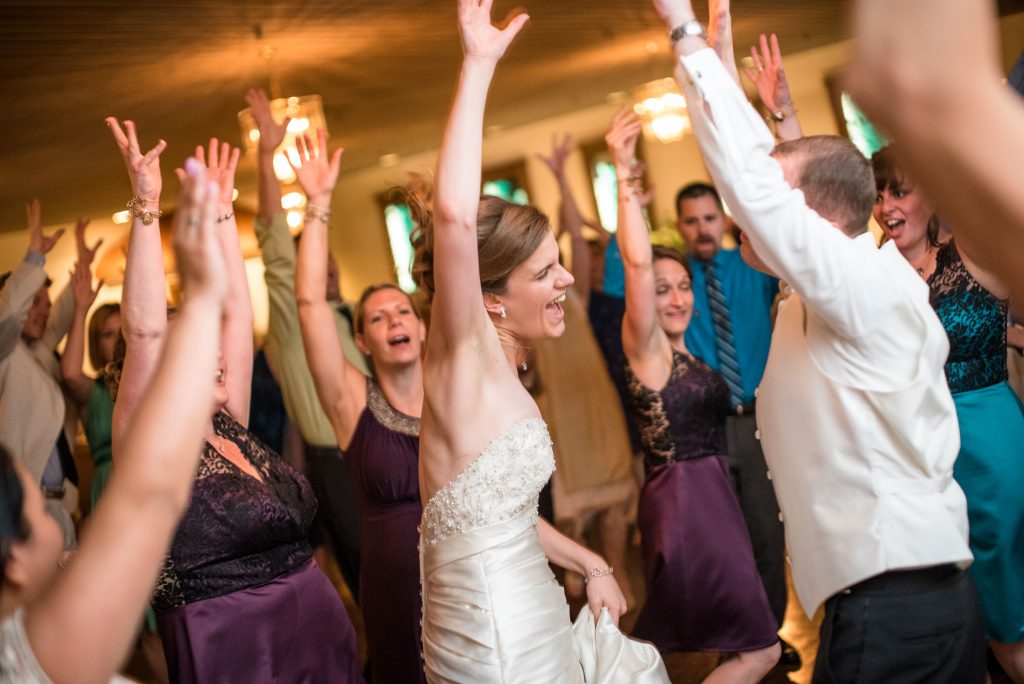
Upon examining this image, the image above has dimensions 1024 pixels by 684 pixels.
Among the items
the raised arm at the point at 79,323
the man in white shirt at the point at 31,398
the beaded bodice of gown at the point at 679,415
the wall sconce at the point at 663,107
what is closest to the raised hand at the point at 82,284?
the raised arm at the point at 79,323

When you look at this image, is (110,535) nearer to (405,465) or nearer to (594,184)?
(405,465)

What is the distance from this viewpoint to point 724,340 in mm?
4133

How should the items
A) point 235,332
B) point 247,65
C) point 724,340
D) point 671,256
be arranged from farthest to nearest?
point 247,65
point 724,340
point 671,256
point 235,332

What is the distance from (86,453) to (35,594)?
23.6ft

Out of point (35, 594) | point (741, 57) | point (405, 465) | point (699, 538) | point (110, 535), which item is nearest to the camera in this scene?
point (110, 535)

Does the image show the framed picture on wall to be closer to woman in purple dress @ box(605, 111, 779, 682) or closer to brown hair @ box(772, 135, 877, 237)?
woman in purple dress @ box(605, 111, 779, 682)

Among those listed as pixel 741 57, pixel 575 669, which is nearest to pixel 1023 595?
pixel 575 669

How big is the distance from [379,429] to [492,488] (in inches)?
43.6

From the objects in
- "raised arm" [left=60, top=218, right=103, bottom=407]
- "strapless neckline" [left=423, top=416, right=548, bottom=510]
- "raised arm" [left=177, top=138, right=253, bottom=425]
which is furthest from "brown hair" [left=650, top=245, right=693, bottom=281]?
"raised arm" [left=60, top=218, right=103, bottom=407]

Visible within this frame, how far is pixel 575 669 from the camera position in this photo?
5.91ft

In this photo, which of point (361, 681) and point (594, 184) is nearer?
point (361, 681)

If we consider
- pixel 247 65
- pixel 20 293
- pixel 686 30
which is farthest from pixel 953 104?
pixel 247 65

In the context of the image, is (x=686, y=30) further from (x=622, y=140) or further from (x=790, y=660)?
(x=790, y=660)

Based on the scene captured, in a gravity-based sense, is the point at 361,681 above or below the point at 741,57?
below
